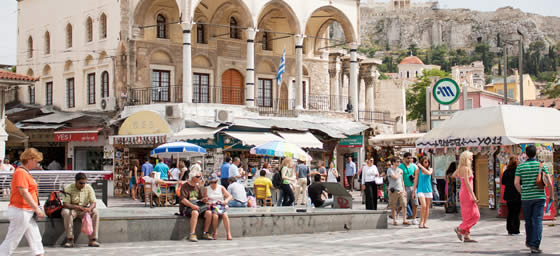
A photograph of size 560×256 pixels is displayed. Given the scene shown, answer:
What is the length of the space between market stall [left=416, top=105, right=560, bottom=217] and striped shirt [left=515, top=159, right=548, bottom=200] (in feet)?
17.7

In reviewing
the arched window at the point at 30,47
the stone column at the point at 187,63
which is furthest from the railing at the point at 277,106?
the arched window at the point at 30,47

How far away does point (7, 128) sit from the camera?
2622 cm

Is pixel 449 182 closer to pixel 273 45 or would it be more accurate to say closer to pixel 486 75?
pixel 273 45

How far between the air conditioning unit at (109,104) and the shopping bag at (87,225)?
60.6 feet

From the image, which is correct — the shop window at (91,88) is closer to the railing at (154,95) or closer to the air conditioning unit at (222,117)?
the railing at (154,95)

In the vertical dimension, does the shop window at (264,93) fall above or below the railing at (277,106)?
above

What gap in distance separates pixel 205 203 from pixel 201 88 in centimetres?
1892

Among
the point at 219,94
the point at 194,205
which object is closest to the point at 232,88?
the point at 219,94

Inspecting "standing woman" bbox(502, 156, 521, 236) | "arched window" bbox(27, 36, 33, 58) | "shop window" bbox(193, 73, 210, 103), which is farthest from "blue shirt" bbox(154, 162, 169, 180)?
"arched window" bbox(27, 36, 33, 58)

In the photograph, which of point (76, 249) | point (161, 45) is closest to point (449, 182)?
point (76, 249)

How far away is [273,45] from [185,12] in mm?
7672

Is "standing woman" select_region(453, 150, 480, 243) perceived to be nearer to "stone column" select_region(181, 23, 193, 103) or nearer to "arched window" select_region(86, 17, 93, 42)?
"stone column" select_region(181, 23, 193, 103)

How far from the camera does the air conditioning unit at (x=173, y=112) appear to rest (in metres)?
26.9

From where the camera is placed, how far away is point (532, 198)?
424 inches
